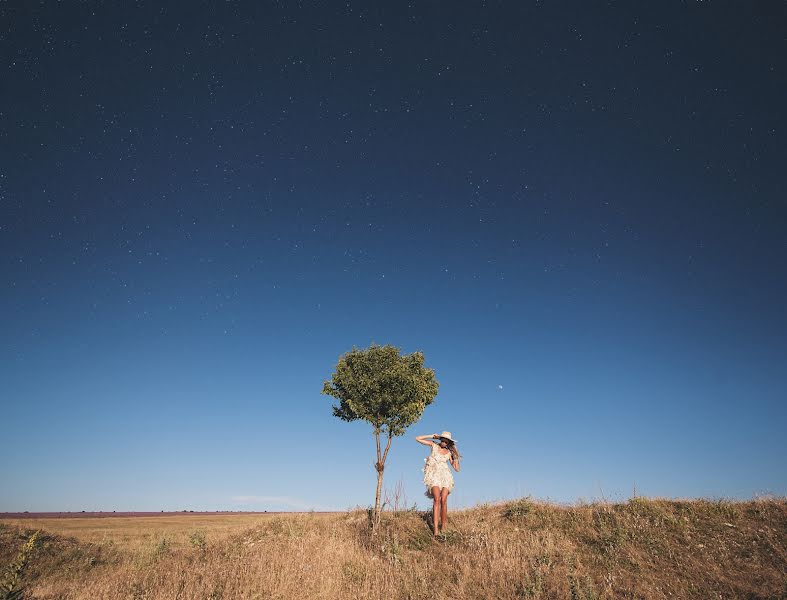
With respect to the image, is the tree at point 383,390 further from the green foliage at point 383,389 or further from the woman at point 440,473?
the woman at point 440,473

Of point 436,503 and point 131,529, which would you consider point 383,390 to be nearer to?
point 436,503

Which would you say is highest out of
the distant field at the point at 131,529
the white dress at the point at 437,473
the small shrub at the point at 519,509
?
the white dress at the point at 437,473

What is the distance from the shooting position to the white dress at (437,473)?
48.9 feet

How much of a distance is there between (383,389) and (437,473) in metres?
6.11

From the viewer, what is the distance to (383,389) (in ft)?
67.2

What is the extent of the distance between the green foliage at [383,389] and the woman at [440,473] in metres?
4.27

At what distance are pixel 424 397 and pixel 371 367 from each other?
307 cm

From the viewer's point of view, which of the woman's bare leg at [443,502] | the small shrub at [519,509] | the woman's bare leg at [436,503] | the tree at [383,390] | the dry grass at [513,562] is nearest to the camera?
the dry grass at [513,562]

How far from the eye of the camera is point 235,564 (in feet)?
40.2

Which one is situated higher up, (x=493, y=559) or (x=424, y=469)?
(x=424, y=469)

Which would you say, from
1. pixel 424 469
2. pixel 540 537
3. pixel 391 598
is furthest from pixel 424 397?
pixel 391 598

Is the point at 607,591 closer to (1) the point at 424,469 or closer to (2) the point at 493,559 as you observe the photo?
(2) the point at 493,559

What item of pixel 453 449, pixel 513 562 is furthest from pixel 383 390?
pixel 513 562

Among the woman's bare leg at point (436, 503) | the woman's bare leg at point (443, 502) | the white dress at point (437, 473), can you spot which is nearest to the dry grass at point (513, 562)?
the woman's bare leg at point (443, 502)
